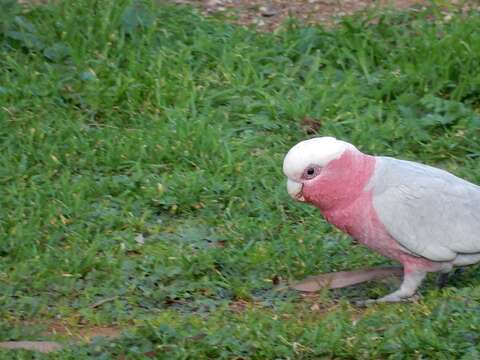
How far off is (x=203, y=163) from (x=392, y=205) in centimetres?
149

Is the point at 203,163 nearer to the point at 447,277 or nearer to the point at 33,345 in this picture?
the point at 447,277

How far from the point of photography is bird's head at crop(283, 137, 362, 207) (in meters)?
4.75

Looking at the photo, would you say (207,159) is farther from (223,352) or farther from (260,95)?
(223,352)

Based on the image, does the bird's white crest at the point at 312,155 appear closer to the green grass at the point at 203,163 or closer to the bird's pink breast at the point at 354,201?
the bird's pink breast at the point at 354,201

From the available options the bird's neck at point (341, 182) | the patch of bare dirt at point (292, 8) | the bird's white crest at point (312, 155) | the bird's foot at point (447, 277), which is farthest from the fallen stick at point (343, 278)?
the patch of bare dirt at point (292, 8)

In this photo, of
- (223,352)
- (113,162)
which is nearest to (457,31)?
(113,162)

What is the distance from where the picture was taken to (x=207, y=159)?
19.7 feet

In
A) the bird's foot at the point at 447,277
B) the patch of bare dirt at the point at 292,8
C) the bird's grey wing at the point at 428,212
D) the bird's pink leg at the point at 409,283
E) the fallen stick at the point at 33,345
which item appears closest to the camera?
the fallen stick at the point at 33,345

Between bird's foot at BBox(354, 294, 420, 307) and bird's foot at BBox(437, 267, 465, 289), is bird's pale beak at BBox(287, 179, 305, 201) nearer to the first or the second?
bird's foot at BBox(354, 294, 420, 307)

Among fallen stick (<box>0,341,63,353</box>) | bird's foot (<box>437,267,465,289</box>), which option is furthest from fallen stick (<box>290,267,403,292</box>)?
fallen stick (<box>0,341,63,353</box>)

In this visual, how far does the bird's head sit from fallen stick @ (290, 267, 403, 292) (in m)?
0.48

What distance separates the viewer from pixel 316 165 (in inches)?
187

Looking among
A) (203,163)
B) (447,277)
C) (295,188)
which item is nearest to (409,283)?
(447,277)

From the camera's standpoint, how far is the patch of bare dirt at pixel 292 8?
7242 mm
